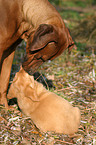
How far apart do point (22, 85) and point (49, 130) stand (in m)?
0.72

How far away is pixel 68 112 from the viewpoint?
2625 mm

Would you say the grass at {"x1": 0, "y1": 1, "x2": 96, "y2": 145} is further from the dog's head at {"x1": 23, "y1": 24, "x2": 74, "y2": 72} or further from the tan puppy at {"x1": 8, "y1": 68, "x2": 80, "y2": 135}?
the dog's head at {"x1": 23, "y1": 24, "x2": 74, "y2": 72}

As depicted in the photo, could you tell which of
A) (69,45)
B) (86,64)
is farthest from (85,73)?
(69,45)

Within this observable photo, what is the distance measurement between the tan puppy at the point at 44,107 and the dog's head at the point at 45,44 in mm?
251

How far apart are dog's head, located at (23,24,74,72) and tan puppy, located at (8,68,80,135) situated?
25 cm

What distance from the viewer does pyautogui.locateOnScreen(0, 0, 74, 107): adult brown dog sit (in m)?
2.41

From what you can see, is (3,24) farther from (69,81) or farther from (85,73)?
(85,73)

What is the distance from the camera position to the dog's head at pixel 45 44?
7.78 feet

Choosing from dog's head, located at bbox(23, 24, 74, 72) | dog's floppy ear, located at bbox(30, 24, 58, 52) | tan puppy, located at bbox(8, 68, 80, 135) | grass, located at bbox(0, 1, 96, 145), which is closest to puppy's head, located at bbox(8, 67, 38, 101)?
tan puppy, located at bbox(8, 68, 80, 135)

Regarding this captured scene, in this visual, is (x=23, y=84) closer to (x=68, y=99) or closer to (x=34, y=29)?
(x=34, y=29)

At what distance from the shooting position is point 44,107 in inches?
105

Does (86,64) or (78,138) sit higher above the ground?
(86,64)

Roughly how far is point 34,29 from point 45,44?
441mm

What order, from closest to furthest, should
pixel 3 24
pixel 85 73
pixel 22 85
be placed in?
pixel 3 24
pixel 22 85
pixel 85 73
